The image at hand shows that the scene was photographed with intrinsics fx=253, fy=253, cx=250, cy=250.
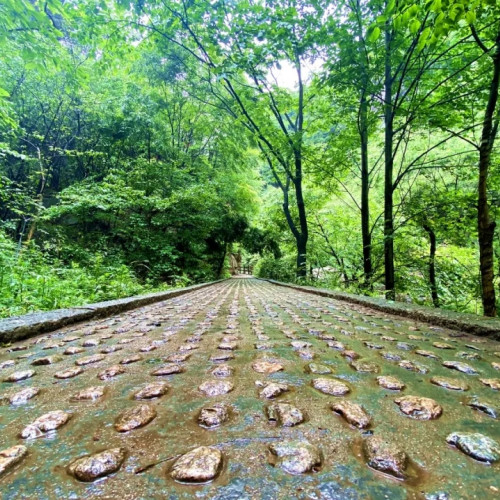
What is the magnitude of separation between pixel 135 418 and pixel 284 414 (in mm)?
544

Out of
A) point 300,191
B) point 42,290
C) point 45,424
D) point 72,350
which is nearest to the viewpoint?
point 45,424

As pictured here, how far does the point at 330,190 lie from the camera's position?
9.55m

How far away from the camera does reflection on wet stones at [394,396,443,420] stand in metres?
0.93

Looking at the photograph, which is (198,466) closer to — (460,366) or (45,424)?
(45,424)

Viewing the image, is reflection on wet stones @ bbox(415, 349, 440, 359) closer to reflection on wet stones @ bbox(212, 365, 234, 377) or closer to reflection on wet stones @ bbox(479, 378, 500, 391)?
reflection on wet stones @ bbox(479, 378, 500, 391)

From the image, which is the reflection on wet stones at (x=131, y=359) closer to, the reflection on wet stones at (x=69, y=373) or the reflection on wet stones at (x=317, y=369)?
the reflection on wet stones at (x=69, y=373)

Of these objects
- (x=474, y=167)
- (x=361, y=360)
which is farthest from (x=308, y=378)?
(x=474, y=167)

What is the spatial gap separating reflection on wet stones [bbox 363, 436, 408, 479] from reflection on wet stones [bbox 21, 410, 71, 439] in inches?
40.6

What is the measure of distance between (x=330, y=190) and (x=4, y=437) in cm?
995

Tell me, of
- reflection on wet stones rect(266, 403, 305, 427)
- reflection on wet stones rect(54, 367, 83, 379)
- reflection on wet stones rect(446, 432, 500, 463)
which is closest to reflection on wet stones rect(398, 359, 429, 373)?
reflection on wet stones rect(446, 432, 500, 463)

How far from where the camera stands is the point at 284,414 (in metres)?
0.93

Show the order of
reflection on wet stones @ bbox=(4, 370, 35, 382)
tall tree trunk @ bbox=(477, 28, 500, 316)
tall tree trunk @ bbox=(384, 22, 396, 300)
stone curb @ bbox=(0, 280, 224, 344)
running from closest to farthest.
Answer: reflection on wet stones @ bbox=(4, 370, 35, 382)
stone curb @ bbox=(0, 280, 224, 344)
tall tree trunk @ bbox=(477, 28, 500, 316)
tall tree trunk @ bbox=(384, 22, 396, 300)

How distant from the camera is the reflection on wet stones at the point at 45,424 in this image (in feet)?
2.79

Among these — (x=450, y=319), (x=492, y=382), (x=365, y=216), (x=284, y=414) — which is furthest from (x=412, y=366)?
(x=365, y=216)
